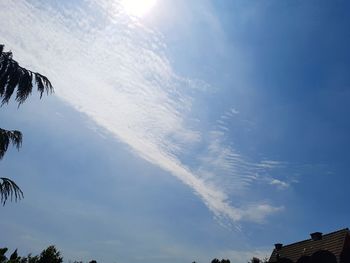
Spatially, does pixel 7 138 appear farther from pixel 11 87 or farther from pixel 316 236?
pixel 316 236

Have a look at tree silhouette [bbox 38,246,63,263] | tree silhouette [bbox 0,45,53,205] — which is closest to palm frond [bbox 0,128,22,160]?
tree silhouette [bbox 0,45,53,205]

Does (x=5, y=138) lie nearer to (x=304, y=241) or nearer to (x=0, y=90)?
(x=0, y=90)

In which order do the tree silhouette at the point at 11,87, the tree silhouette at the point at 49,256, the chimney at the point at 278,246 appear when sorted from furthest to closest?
the chimney at the point at 278,246 → the tree silhouette at the point at 49,256 → the tree silhouette at the point at 11,87

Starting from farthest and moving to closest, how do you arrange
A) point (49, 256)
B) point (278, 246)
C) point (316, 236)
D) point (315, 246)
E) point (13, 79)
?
point (278, 246)
point (316, 236)
point (315, 246)
point (49, 256)
point (13, 79)

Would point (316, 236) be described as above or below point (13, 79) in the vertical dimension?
above

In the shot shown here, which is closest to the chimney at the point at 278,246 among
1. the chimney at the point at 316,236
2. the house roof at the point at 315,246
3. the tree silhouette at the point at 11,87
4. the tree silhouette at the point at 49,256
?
the house roof at the point at 315,246

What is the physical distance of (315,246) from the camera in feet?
91.9

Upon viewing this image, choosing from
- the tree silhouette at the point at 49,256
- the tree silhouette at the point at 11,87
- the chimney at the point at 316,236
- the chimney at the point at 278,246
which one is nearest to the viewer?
the tree silhouette at the point at 11,87

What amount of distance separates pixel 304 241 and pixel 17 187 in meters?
30.5

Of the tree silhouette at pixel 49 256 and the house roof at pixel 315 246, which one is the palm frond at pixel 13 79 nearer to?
the tree silhouette at pixel 49 256

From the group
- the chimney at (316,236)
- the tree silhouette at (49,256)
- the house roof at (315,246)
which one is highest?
the chimney at (316,236)

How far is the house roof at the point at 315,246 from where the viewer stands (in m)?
25.0

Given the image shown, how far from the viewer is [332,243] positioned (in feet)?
84.9

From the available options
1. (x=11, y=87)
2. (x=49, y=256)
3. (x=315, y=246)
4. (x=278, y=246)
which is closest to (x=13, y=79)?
(x=11, y=87)
